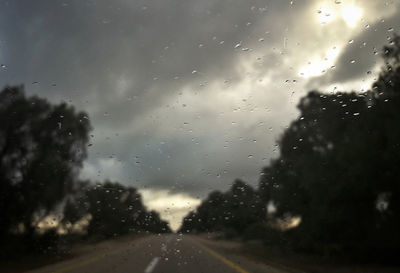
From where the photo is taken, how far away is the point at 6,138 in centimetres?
1577

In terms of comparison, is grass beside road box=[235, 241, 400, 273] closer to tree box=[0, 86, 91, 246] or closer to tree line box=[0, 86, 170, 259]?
tree line box=[0, 86, 170, 259]

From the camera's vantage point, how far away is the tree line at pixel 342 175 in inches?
562

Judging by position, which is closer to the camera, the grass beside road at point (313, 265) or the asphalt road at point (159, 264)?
the asphalt road at point (159, 264)

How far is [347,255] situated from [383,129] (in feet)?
17.8

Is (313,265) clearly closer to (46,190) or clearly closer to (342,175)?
(342,175)

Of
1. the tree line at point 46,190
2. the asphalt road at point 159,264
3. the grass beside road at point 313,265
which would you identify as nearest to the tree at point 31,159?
the tree line at point 46,190

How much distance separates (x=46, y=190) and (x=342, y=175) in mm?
10569

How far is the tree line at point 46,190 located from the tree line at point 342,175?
292 centimetres

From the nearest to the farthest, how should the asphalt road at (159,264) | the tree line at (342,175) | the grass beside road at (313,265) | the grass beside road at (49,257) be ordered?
the asphalt road at (159,264) < the grass beside road at (313,265) < the tree line at (342,175) < the grass beside road at (49,257)

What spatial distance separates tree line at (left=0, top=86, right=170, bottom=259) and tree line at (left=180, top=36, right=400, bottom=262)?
2920 millimetres

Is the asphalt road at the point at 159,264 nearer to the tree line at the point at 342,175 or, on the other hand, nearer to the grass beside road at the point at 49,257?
the grass beside road at the point at 49,257

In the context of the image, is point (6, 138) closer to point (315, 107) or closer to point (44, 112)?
point (44, 112)

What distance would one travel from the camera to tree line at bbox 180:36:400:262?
14.3 m

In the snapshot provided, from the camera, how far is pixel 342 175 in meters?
14.9
